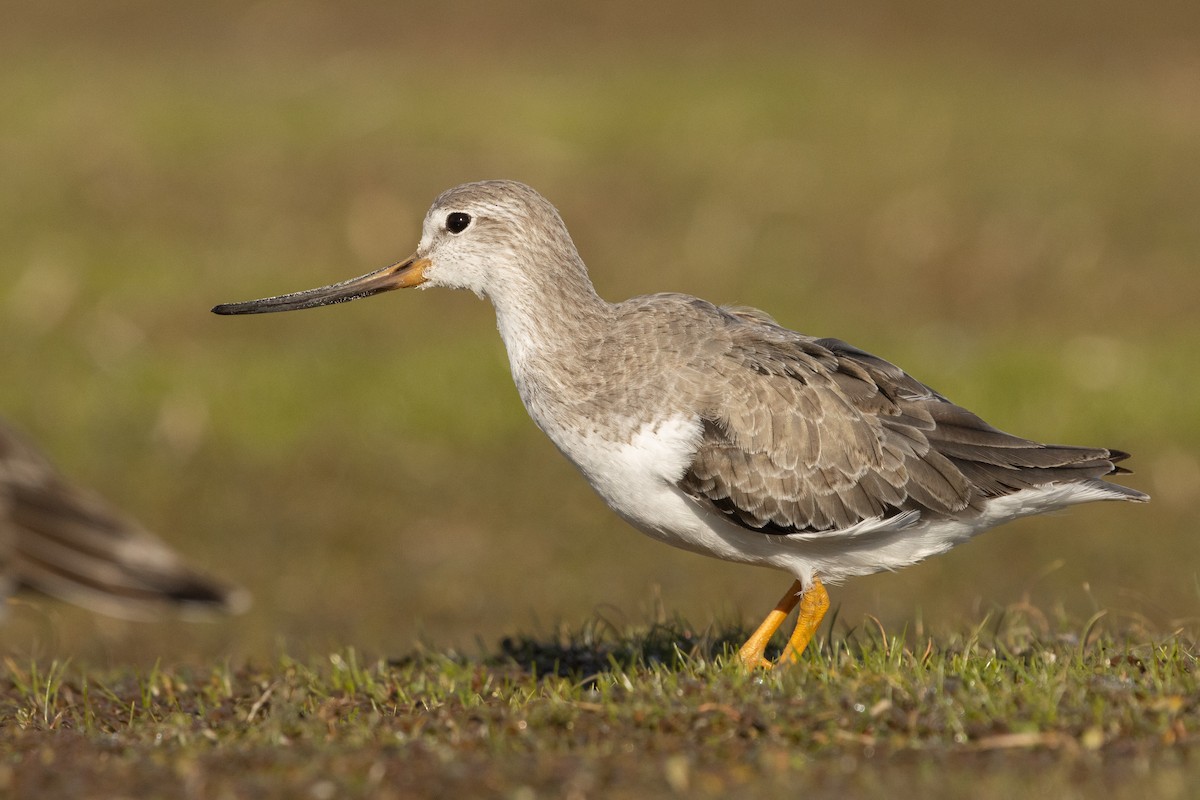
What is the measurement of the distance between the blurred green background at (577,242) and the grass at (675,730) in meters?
2.70

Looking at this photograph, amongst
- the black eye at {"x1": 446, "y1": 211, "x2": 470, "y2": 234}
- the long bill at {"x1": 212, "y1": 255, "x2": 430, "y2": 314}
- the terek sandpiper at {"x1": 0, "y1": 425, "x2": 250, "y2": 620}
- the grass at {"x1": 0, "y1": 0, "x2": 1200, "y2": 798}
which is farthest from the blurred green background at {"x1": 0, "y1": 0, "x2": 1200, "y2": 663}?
the black eye at {"x1": 446, "y1": 211, "x2": 470, "y2": 234}

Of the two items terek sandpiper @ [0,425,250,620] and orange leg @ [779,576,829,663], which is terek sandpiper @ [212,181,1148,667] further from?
terek sandpiper @ [0,425,250,620]

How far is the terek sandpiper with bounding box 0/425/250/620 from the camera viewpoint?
9.03m

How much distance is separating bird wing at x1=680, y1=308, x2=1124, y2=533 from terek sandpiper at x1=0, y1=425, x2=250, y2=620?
12.2 ft

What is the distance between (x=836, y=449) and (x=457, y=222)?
222cm

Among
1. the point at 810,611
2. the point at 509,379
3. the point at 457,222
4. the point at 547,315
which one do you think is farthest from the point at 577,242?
the point at 810,611

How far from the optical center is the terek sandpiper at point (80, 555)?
903 centimetres

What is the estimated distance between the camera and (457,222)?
7.91m

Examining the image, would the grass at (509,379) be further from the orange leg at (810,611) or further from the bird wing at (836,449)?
the bird wing at (836,449)

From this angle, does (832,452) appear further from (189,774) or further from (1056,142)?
(1056,142)

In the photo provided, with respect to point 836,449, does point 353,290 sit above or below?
above

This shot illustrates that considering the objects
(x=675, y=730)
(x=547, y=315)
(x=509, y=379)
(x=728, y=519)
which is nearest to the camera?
(x=675, y=730)

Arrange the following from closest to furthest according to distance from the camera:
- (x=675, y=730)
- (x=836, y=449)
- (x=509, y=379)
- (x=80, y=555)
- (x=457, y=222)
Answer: (x=675, y=730) < (x=836, y=449) < (x=457, y=222) < (x=80, y=555) < (x=509, y=379)

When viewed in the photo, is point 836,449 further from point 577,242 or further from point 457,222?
point 577,242
